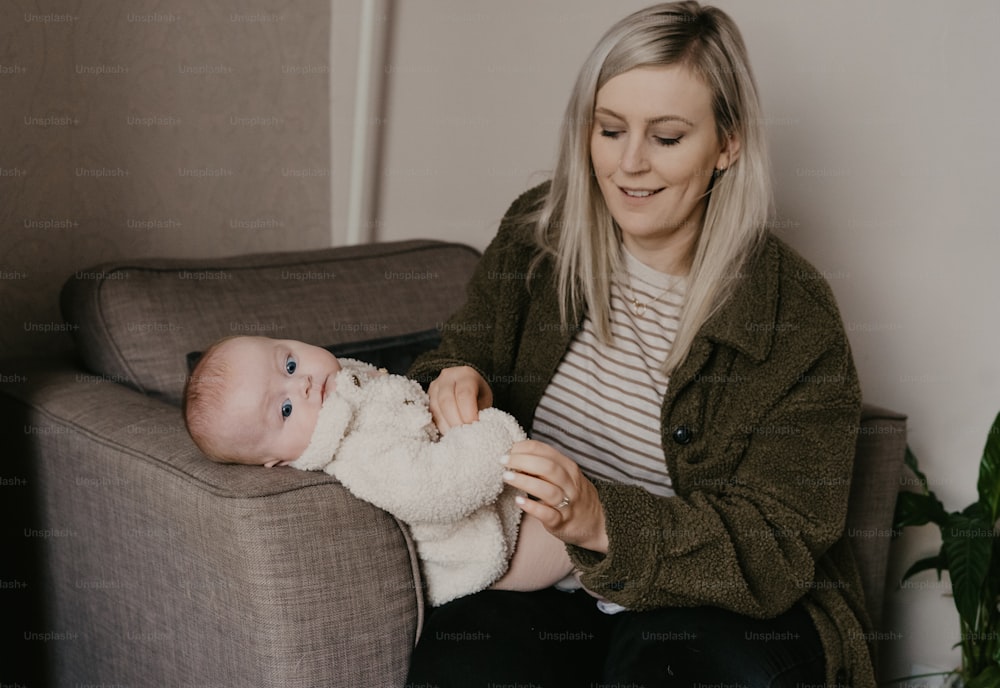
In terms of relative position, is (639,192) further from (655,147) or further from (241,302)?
(241,302)

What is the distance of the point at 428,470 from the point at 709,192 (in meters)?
0.69

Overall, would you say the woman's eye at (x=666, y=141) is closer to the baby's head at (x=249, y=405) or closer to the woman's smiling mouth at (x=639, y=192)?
Result: the woman's smiling mouth at (x=639, y=192)

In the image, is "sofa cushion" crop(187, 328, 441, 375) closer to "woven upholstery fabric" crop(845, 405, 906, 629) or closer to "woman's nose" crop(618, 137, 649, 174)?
"woman's nose" crop(618, 137, 649, 174)

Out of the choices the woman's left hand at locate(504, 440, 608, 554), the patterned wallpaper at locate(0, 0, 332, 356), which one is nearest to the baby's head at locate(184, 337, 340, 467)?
the woman's left hand at locate(504, 440, 608, 554)

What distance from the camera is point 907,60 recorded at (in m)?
1.92

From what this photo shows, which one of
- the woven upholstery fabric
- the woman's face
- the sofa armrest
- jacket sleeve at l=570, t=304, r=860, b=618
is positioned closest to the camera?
the sofa armrest

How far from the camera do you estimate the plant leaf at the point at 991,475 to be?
181 centimetres

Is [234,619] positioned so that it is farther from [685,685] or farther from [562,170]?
[562,170]

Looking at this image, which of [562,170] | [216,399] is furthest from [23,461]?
[562,170]

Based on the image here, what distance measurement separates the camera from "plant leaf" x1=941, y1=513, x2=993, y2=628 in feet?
5.75

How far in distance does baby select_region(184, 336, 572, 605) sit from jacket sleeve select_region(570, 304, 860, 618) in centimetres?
14

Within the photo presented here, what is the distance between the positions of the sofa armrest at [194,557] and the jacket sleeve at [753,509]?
0.29 meters

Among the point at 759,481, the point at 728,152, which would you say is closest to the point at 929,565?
the point at 759,481

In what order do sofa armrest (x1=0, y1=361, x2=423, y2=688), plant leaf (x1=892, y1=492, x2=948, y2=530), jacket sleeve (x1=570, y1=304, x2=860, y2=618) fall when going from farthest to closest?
1. plant leaf (x1=892, y1=492, x2=948, y2=530)
2. jacket sleeve (x1=570, y1=304, x2=860, y2=618)
3. sofa armrest (x1=0, y1=361, x2=423, y2=688)
